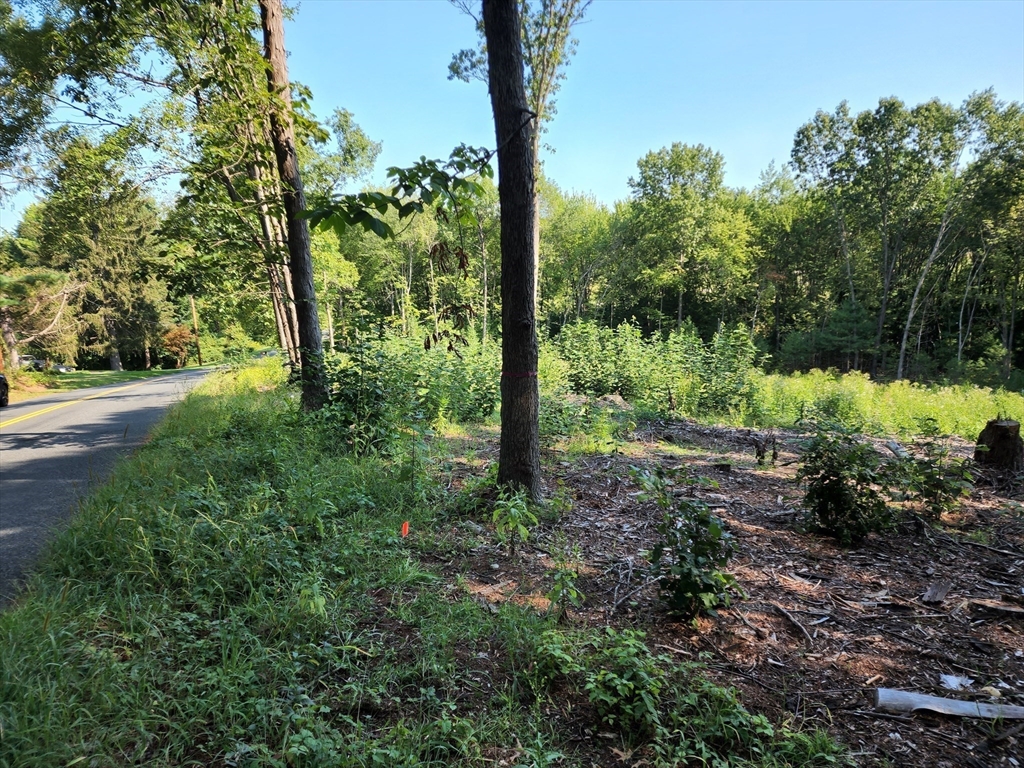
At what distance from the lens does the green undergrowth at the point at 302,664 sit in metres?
1.92

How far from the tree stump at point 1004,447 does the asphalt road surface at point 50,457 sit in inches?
381

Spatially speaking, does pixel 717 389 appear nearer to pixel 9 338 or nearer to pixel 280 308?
pixel 280 308

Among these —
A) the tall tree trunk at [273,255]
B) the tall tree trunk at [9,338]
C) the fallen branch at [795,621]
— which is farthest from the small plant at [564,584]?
the tall tree trunk at [9,338]

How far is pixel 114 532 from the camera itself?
11.2 ft

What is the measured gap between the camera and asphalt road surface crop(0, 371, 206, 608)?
4.04 m

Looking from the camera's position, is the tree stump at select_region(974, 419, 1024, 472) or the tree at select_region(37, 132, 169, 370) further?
the tree at select_region(37, 132, 169, 370)

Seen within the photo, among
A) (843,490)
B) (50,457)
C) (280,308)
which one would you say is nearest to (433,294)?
(280,308)

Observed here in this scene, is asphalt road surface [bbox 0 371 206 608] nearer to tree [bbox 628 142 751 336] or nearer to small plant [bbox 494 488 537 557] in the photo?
small plant [bbox 494 488 537 557]

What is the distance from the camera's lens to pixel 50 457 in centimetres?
691

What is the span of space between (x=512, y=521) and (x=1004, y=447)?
6.44m

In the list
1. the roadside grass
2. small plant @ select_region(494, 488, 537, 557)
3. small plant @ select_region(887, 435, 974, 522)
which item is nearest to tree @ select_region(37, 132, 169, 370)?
the roadside grass

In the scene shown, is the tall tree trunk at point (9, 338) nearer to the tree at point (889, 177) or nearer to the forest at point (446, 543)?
the forest at point (446, 543)

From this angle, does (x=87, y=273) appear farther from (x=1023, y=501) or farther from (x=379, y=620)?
(x=1023, y=501)

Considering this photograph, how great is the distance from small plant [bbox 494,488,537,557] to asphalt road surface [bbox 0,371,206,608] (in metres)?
3.32
